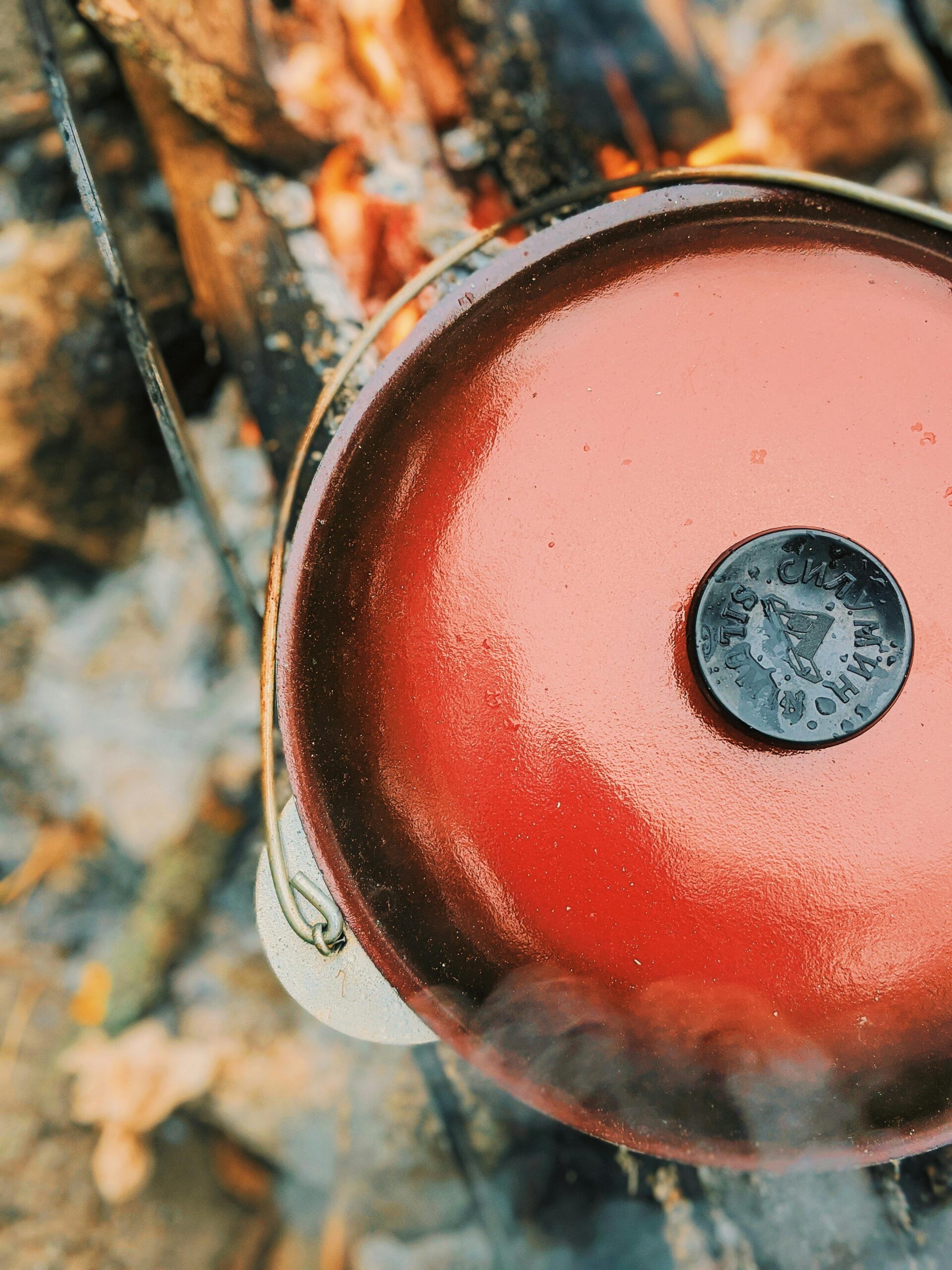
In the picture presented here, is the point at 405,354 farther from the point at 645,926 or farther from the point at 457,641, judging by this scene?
the point at 645,926

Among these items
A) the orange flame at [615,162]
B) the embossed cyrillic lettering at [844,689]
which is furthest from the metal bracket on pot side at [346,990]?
the orange flame at [615,162]

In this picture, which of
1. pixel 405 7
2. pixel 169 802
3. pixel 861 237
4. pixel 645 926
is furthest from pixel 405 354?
pixel 169 802

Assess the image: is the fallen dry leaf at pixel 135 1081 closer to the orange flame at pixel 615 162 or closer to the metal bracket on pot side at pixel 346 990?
the metal bracket on pot side at pixel 346 990

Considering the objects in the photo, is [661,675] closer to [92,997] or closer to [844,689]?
[844,689]

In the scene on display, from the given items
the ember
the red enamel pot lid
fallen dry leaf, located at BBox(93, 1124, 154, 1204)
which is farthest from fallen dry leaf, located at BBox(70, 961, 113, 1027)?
the red enamel pot lid

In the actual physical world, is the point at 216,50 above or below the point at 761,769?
above

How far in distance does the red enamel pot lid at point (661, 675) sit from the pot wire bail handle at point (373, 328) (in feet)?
0.10

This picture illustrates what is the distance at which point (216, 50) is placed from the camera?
1524 mm

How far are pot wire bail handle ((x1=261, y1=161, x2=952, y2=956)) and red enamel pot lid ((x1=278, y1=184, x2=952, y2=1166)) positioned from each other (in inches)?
1.3

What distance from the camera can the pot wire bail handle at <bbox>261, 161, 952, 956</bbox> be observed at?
103 cm

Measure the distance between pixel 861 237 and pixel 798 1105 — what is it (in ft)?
3.42

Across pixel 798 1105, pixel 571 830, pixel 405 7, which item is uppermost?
pixel 405 7

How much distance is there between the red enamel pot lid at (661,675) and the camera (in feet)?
2.99

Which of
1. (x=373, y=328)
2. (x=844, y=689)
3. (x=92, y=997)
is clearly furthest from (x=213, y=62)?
(x=92, y=997)
